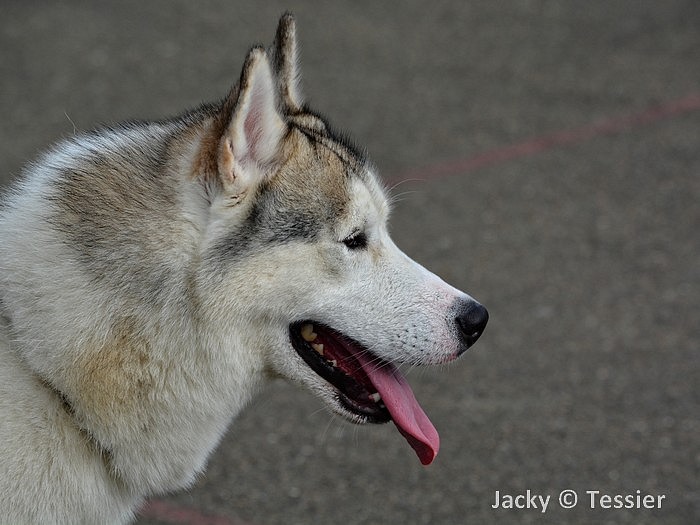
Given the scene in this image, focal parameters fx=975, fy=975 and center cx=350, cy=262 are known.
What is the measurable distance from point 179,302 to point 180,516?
2.02 m

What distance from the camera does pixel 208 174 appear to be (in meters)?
3.12

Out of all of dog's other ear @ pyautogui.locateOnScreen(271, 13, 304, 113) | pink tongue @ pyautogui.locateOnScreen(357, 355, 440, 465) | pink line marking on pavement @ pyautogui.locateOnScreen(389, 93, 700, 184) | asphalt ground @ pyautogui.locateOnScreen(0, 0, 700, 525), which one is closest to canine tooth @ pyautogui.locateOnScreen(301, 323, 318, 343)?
pink tongue @ pyautogui.locateOnScreen(357, 355, 440, 465)

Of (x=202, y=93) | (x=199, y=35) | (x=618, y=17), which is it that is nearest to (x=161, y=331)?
(x=202, y=93)

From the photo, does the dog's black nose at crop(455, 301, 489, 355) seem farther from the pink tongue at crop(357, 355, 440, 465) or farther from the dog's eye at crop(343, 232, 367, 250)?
the dog's eye at crop(343, 232, 367, 250)

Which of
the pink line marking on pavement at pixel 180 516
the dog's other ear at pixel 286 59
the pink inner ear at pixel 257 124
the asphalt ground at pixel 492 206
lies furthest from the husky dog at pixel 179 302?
the asphalt ground at pixel 492 206

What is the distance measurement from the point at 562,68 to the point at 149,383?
785 cm

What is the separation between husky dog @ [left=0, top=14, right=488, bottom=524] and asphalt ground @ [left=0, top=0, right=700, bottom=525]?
1.69m

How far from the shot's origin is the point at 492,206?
309 inches

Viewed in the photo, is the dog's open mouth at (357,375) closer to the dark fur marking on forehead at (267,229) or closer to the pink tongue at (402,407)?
the pink tongue at (402,407)

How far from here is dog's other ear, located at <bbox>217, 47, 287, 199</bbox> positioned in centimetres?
301

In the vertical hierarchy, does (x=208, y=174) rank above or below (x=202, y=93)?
above

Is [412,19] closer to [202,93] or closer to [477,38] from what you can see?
A: [477,38]

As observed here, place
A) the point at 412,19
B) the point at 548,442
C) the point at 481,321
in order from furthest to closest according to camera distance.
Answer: the point at 412,19, the point at 548,442, the point at 481,321

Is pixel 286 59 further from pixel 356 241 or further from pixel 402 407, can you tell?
pixel 402 407
